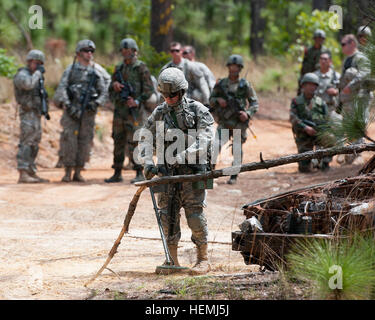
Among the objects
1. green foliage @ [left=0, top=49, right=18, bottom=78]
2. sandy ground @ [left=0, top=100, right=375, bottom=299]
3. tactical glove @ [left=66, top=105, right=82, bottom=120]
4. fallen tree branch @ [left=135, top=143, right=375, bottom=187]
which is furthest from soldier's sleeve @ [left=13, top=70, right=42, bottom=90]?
fallen tree branch @ [left=135, top=143, right=375, bottom=187]

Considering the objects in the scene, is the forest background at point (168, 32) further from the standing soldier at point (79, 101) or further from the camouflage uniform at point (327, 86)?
the standing soldier at point (79, 101)

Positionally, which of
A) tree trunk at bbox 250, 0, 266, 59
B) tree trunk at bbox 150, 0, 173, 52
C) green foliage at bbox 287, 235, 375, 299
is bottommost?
green foliage at bbox 287, 235, 375, 299

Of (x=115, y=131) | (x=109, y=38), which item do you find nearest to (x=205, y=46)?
(x=109, y=38)

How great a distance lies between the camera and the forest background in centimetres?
1681

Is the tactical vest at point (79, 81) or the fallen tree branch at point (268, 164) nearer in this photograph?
the fallen tree branch at point (268, 164)

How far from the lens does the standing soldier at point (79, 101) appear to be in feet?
40.7

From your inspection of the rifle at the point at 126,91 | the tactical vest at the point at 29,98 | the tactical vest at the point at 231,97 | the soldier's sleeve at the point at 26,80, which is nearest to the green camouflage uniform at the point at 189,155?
the tactical vest at the point at 231,97

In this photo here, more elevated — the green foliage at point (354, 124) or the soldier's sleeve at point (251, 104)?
the soldier's sleeve at point (251, 104)

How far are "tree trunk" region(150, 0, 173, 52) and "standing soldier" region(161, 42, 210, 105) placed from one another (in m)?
4.58

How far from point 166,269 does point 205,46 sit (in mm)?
25642

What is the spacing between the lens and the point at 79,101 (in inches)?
490

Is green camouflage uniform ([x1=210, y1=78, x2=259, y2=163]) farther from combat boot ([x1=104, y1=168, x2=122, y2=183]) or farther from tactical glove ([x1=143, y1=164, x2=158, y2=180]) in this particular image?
tactical glove ([x1=143, y1=164, x2=158, y2=180])

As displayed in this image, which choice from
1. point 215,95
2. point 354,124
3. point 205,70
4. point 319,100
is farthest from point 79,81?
point 354,124

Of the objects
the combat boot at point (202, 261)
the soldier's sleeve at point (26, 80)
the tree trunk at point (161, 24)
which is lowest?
the combat boot at point (202, 261)
